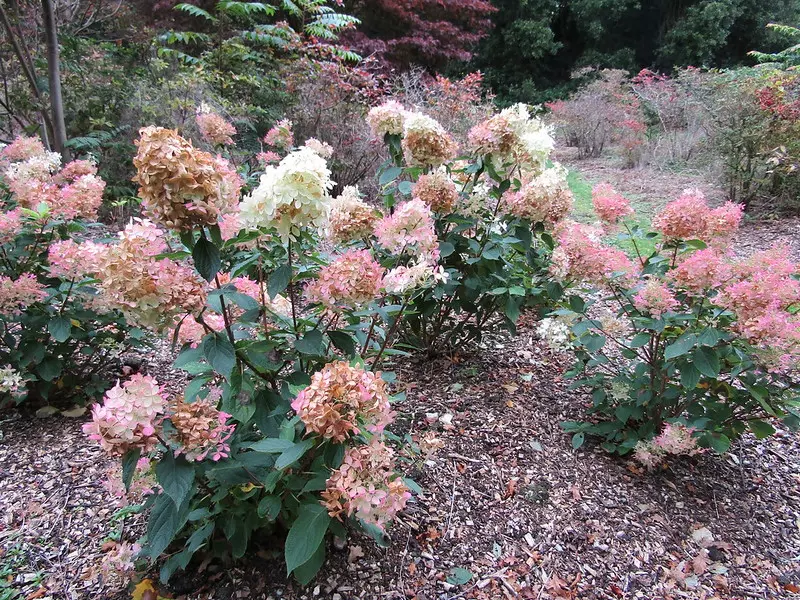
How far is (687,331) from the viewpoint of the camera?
1757 mm

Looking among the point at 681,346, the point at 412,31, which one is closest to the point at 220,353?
the point at 681,346

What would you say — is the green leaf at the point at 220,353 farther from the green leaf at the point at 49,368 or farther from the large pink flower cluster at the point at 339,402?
the green leaf at the point at 49,368

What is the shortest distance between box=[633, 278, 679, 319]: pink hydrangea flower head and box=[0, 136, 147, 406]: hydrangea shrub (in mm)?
2011

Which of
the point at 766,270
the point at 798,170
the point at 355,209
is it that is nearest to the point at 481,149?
the point at 355,209

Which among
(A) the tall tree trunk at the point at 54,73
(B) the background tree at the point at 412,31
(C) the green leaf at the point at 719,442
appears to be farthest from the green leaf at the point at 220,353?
(B) the background tree at the point at 412,31

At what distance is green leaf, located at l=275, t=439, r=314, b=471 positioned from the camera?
41.6 inches

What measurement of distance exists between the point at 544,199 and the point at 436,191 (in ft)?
1.62

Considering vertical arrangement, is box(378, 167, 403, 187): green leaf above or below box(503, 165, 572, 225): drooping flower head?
above

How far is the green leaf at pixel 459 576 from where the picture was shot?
5.24ft

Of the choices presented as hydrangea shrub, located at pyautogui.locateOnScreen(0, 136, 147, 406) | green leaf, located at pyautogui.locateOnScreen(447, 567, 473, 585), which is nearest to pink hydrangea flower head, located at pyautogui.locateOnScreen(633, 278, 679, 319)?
green leaf, located at pyautogui.locateOnScreen(447, 567, 473, 585)

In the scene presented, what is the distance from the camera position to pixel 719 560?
5.85 feet

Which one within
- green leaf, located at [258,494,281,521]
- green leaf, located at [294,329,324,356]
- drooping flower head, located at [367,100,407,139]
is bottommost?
green leaf, located at [258,494,281,521]

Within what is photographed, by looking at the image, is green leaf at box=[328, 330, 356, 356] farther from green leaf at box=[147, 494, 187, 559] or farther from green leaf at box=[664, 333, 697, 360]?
green leaf at box=[664, 333, 697, 360]

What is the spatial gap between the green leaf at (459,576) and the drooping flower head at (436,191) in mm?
1403
